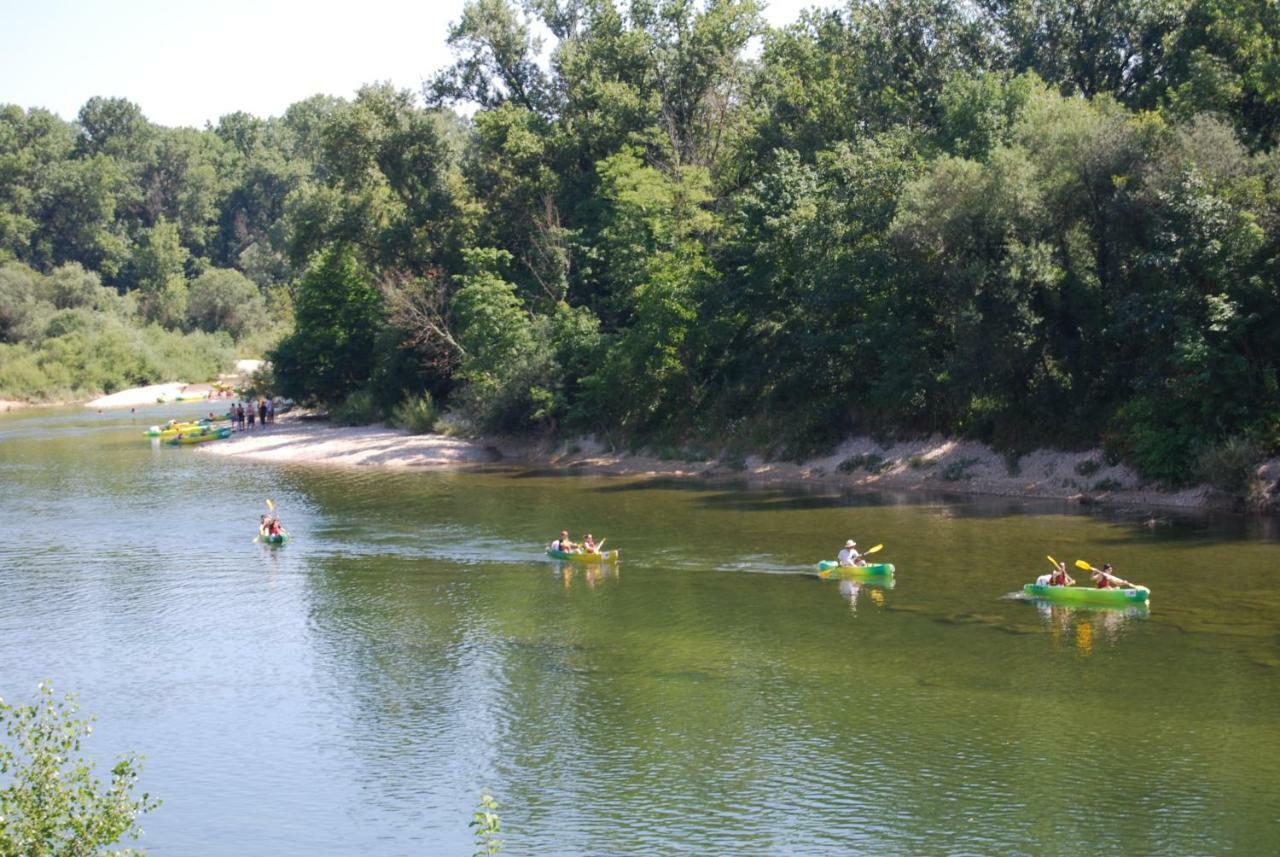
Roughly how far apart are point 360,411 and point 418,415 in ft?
23.6

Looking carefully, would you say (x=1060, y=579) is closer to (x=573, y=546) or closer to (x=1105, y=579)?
(x=1105, y=579)

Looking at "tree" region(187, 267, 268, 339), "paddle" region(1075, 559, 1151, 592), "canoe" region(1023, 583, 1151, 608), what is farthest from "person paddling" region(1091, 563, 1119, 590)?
"tree" region(187, 267, 268, 339)

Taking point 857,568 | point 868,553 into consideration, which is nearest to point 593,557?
point 857,568

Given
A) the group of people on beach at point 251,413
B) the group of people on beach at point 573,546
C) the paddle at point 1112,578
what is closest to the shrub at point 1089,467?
the paddle at point 1112,578

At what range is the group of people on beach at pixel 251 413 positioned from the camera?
279 feet

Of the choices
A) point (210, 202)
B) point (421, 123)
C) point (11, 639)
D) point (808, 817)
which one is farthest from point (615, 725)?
point (210, 202)

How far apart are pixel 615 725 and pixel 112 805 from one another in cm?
1265

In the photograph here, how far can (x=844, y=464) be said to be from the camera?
55219 mm

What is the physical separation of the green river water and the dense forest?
6618 millimetres

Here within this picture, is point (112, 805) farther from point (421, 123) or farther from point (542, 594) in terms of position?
point (421, 123)

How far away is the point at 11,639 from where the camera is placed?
1280 inches

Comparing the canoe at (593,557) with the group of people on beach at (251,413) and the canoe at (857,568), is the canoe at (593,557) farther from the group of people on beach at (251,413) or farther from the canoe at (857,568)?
the group of people on beach at (251,413)

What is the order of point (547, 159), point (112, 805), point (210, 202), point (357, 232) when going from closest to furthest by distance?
1. point (112, 805)
2. point (547, 159)
3. point (357, 232)
4. point (210, 202)

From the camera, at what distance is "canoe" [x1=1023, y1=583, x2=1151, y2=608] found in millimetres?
32531
